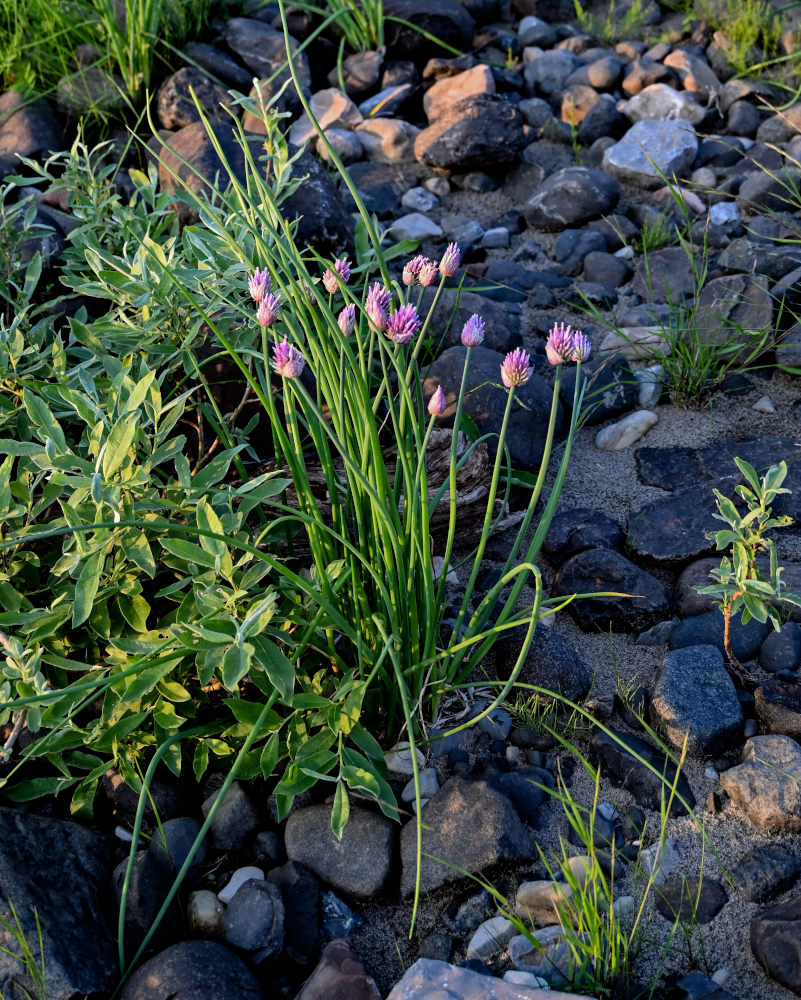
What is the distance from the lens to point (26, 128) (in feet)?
12.0

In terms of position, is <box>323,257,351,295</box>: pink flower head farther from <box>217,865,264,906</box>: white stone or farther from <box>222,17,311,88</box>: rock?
<box>222,17,311,88</box>: rock

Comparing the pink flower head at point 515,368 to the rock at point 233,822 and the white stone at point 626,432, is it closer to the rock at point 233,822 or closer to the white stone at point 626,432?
the rock at point 233,822

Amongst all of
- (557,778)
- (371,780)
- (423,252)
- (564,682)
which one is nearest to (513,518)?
(564,682)

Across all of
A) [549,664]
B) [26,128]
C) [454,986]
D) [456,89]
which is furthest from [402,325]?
[456,89]

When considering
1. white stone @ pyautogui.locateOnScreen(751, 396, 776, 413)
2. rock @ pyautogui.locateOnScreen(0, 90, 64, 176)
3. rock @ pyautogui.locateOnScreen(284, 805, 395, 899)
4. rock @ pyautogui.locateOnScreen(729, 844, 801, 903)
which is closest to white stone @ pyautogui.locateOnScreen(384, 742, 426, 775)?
rock @ pyautogui.locateOnScreen(284, 805, 395, 899)

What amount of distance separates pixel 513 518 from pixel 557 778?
733 mm

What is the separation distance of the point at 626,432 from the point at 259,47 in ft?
8.34

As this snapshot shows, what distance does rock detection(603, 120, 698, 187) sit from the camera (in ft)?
11.9

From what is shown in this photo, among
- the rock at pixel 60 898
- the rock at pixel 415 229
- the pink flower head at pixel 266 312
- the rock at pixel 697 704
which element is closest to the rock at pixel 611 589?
the rock at pixel 697 704

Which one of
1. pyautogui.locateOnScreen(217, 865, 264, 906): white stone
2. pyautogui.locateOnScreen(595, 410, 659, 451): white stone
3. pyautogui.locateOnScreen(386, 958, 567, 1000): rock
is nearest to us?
pyautogui.locateOnScreen(386, 958, 567, 1000): rock

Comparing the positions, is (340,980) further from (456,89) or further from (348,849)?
(456,89)

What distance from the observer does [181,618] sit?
1727 mm

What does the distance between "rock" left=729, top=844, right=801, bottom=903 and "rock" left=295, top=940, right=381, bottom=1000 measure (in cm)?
64

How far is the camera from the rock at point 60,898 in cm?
148
